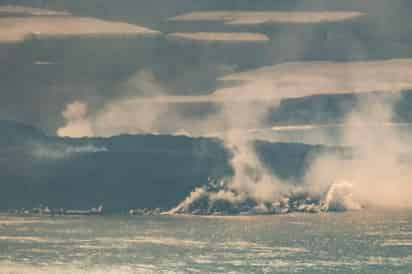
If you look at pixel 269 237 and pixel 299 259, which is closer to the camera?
pixel 299 259

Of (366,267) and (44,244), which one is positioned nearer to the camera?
(366,267)

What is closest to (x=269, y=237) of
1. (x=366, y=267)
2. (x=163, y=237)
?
(x=163, y=237)

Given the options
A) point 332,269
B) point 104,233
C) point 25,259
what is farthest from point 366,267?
point 104,233

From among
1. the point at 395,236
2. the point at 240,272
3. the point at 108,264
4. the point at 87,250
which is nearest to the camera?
the point at 240,272

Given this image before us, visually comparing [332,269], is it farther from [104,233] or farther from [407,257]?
[104,233]

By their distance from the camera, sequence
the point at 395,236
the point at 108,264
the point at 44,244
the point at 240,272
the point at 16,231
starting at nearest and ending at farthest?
1. the point at 240,272
2. the point at 108,264
3. the point at 44,244
4. the point at 395,236
5. the point at 16,231

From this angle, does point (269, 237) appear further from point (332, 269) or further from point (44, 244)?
point (332, 269)
